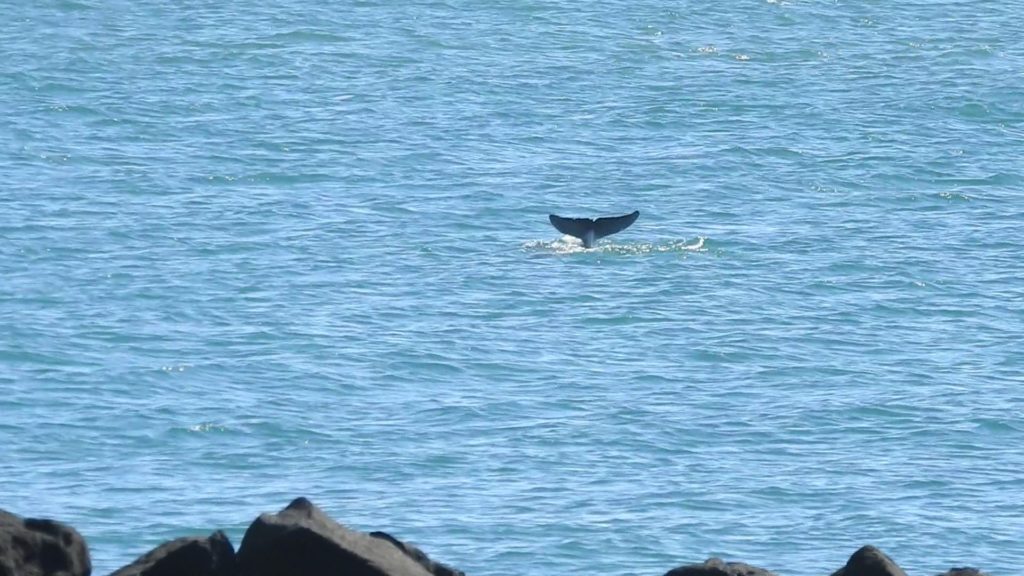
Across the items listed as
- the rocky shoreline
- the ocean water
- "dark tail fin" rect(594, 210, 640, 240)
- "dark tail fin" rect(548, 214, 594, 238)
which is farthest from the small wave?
the rocky shoreline

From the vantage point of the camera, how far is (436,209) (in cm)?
4228

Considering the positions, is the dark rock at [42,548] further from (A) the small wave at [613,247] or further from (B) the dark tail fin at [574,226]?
(A) the small wave at [613,247]

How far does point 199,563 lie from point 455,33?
5008cm

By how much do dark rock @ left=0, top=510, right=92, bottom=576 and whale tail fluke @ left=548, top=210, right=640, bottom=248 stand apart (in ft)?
70.4

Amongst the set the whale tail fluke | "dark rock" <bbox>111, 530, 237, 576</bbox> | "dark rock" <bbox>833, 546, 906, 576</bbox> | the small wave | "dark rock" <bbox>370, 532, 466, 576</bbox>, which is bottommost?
the small wave

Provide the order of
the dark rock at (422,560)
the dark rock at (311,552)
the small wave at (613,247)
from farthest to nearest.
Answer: the small wave at (613,247)
the dark rock at (422,560)
the dark rock at (311,552)

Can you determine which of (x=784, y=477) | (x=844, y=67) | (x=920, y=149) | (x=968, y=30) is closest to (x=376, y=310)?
(x=784, y=477)

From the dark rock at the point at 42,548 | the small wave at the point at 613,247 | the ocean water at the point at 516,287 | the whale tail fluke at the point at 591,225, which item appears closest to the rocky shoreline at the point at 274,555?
the dark rock at the point at 42,548

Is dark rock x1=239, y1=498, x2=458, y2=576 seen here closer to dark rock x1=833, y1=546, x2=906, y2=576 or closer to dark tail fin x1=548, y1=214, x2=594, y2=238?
dark rock x1=833, y1=546, x2=906, y2=576

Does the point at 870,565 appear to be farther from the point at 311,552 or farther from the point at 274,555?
the point at 274,555

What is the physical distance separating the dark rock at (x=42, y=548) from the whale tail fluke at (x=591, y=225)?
21.5 meters

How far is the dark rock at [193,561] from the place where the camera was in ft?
51.1

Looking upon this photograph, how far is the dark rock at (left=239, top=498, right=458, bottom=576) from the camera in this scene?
49.5 ft

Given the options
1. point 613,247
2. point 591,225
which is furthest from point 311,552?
point 613,247
